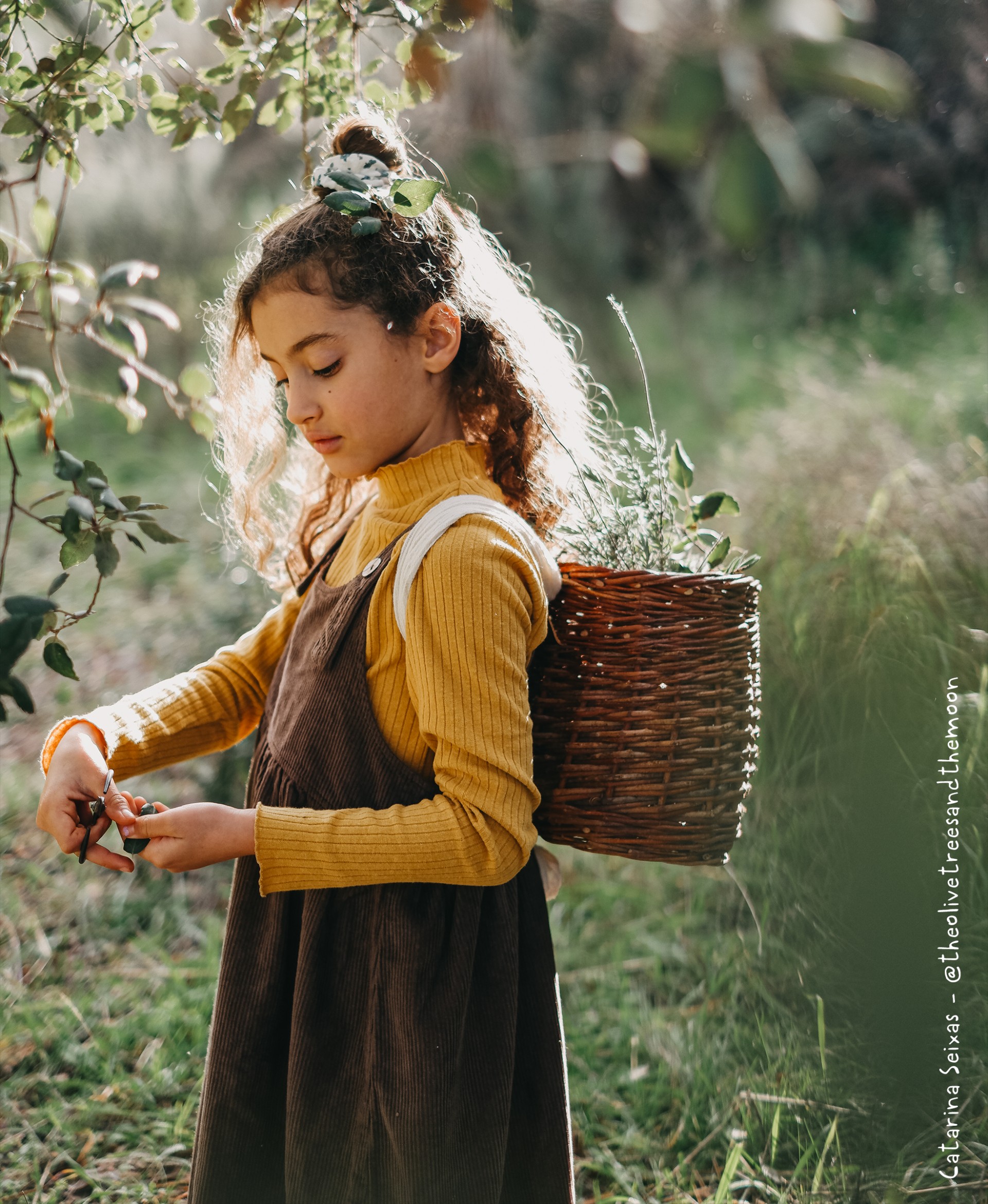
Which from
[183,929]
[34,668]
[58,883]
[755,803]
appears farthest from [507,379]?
[34,668]

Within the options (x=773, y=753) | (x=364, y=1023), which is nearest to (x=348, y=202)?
(x=364, y=1023)

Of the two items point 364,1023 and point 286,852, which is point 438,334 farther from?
point 364,1023

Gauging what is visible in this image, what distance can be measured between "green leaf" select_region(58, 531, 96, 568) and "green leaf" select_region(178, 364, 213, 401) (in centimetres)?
32

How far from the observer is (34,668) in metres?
3.79

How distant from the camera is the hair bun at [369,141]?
1238mm

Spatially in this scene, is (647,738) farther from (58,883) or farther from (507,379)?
(58,883)

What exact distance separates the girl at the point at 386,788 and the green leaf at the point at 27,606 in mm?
264

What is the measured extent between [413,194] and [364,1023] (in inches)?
35.6

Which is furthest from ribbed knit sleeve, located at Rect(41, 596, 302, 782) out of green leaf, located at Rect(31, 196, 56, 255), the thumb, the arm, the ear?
green leaf, located at Rect(31, 196, 56, 255)

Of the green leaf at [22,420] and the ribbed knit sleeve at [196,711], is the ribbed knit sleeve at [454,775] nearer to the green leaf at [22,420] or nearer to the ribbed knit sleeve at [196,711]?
the ribbed knit sleeve at [196,711]

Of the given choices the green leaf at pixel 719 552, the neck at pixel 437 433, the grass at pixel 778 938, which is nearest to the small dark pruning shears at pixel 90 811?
the neck at pixel 437 433

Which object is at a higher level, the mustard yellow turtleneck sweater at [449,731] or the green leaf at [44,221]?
the green leaf at [44,221]

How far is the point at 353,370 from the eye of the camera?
1.17m

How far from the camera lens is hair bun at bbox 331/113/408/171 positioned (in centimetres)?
124
